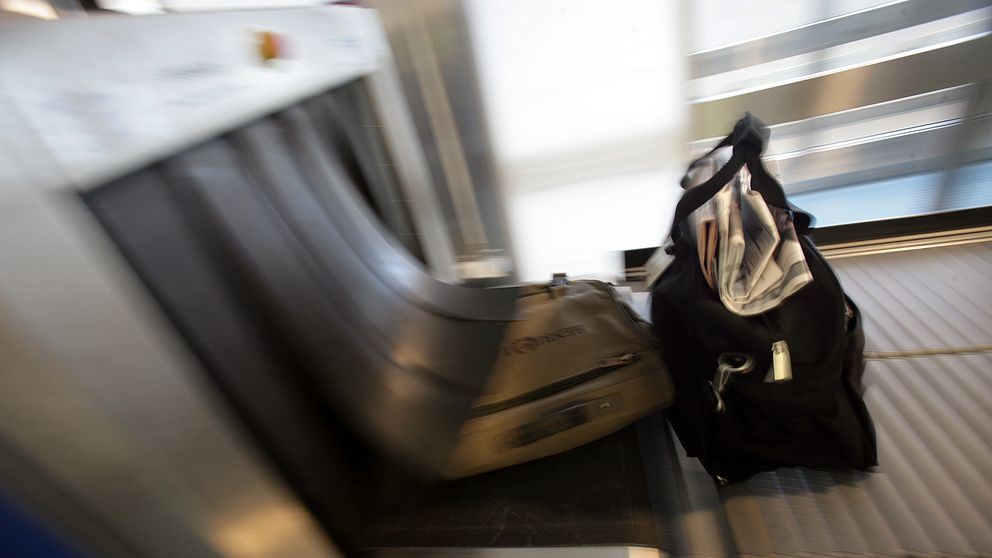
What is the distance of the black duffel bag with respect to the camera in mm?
693

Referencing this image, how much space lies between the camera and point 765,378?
699 mm

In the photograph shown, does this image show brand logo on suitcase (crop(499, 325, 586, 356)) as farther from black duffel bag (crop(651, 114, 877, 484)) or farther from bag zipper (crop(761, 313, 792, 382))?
bag zipper (crop(761, 313, 792, 382))

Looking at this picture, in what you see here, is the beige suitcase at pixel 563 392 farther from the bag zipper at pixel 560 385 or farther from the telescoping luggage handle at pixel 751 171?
the telescoping luggage handle at pixel 751 171

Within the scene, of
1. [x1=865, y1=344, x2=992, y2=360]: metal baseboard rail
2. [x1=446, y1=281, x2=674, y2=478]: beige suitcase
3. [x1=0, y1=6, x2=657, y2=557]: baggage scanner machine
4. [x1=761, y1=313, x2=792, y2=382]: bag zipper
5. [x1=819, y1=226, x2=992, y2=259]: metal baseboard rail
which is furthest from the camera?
[x1=819, y1=226, x2=992, y2=259]: metal baseboard rail

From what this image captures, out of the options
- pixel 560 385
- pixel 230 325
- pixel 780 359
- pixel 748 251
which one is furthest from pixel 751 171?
pixel 230 325

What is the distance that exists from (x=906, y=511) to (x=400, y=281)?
1.04 metres

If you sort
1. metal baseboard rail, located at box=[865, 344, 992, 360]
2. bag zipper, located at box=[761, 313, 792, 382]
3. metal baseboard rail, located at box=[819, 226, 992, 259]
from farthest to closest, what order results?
metal baseboard rail, located at box=[819, 226, 992, 259] < metal baseboard rail, located at box=[865, 344, 992, 360] < bag zipper, located at box=[761, 313, 792, 382]

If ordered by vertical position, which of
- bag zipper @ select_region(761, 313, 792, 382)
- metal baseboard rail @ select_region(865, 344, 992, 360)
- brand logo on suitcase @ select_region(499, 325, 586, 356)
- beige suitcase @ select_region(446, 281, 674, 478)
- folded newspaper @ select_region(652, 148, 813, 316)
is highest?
folded newspaper @ select_region(652, 148, 813, 316)

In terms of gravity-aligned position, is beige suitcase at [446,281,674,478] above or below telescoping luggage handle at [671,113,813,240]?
below

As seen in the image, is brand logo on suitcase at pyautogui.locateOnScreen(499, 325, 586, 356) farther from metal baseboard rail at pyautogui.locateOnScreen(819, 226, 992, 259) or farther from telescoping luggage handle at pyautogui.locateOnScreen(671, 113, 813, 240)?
metal baseboard rail at pyautogui.locateOnScreen(819, 226, 992, 259)

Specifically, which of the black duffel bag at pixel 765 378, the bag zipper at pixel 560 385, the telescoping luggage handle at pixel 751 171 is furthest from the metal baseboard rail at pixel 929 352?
the bag zipper at pixel 560 385

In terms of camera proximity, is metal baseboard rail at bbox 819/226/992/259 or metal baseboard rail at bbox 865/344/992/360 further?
metal baseboard rail at bbox 819/226/992/259

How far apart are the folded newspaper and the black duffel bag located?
0.8 inches

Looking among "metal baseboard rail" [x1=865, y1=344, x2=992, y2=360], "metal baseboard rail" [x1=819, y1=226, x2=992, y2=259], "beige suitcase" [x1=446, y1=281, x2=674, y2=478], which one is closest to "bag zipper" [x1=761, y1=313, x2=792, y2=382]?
"beige suitcase" [x1=446, y1=281, x2=674, y2=478]
